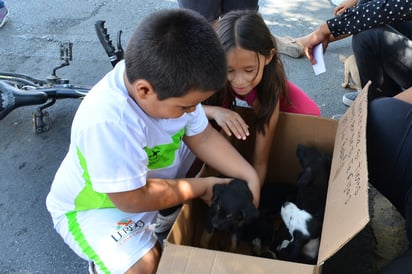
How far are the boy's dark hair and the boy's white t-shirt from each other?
0.10m

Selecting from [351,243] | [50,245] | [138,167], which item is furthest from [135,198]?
[351,243]

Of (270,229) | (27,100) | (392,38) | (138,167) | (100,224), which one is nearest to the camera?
(138,167)

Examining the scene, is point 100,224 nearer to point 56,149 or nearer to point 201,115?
point 201,115

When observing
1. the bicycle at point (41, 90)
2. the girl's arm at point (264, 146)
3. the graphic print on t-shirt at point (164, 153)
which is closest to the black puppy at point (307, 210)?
the girl's arm at point (264, 146)

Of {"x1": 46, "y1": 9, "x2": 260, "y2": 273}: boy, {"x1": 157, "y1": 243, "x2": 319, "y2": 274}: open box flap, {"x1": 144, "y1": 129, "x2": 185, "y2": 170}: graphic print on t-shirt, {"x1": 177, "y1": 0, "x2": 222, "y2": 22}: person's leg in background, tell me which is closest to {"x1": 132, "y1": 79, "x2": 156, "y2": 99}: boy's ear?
{"x1": 46, "y1": 9, "x2": 260, "y2": 273}: boy

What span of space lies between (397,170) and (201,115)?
0.55 m

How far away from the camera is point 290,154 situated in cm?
158

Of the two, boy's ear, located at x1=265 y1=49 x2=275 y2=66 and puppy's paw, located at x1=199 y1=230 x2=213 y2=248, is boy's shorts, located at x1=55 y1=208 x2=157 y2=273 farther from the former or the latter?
boy's ear, located at x1=265 y1=49 x2=275 y2=66

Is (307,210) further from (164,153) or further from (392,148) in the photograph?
(164,153)

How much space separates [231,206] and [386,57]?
101 cm

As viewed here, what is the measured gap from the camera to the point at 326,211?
1.10 metres

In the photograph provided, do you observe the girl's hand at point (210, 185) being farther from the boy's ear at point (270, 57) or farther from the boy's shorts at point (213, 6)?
the boy's shorts at point (213, 6)

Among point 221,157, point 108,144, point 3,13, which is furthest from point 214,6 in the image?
point 3,13

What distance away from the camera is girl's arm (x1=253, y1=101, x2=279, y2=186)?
145 cm
